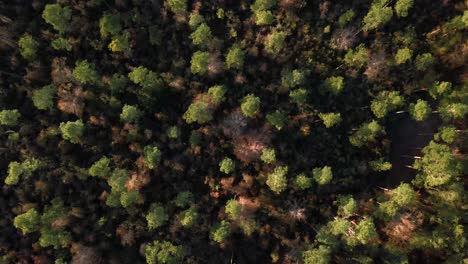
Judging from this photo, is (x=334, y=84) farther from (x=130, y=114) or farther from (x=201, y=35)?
(x=130, y=114)

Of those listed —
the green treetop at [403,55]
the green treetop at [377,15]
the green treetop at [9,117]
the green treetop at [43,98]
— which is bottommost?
the green treetop at [9,117]

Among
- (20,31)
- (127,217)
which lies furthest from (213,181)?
(20,31)

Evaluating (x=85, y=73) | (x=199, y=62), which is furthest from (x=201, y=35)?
(x=85, y=73)

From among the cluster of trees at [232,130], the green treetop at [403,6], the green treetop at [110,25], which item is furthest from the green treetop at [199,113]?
the green treetop at [403,6]

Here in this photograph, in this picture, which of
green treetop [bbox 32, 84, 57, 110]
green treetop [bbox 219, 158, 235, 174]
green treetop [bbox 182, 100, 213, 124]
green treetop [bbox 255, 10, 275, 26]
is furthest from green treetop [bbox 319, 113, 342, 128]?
green treetop [bbox 32, 84, 57, 110]

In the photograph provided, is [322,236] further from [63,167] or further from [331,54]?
[63,167]

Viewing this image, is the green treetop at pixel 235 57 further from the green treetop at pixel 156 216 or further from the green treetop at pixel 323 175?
the green treetop at pixel 156 216
